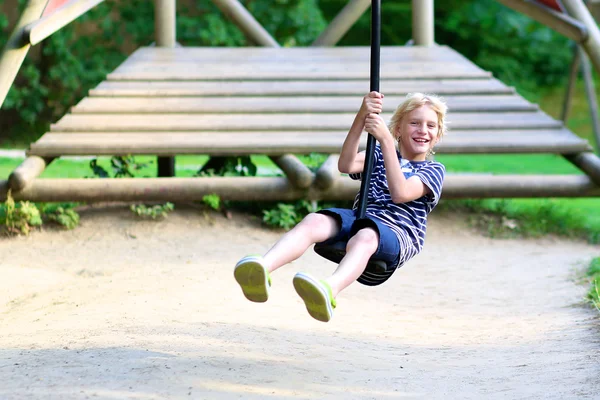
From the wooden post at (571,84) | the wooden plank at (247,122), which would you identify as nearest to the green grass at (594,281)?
the wooden plank at (247,122)

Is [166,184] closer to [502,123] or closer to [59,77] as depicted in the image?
[502,123]

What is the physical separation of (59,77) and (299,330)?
1183cm

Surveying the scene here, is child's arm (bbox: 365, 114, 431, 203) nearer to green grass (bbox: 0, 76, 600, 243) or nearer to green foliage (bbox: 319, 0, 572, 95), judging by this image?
green grass (bbox: 0, 76, 600, 243)

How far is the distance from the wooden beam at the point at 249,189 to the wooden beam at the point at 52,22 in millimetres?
1193

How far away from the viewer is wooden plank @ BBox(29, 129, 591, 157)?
7355mm

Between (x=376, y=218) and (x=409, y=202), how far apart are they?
0.68 feet

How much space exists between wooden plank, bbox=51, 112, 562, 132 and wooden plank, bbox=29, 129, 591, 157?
75 millimetres

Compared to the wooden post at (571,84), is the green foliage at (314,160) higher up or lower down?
higher up

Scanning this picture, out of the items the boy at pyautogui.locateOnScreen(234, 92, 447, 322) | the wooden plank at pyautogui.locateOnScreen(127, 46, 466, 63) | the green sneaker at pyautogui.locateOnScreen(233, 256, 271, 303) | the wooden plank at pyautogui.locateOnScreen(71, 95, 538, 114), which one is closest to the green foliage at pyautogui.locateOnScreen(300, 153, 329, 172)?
the wooden plank at pyautogui.locateOnScreen(71, 95, 538, 114)

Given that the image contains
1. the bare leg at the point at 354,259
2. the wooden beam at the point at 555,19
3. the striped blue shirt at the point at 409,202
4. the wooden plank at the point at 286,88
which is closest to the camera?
the bare leg at the point at 354,259

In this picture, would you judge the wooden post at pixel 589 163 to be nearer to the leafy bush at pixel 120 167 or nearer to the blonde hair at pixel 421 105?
the leafy bush at pixel 120 167

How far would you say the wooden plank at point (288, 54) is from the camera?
9.06m

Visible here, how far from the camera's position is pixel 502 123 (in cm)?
798

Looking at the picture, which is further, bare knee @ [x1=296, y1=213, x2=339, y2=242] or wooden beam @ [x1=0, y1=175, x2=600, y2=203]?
wooden beam @ [x1=0, y1=175, x2=600, y2=203]
